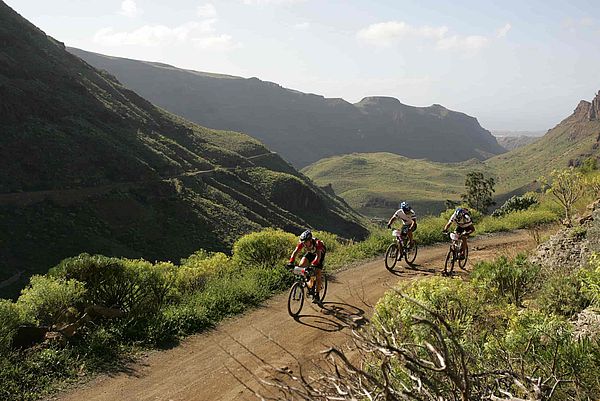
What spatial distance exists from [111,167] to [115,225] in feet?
39.4

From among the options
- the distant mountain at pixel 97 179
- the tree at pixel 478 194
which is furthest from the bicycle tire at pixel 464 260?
the distant mountain at pixel 97 179

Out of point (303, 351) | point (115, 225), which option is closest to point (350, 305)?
point (303, 351)

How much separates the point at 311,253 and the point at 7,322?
6873 millimetres

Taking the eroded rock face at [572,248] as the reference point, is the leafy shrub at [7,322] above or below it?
below

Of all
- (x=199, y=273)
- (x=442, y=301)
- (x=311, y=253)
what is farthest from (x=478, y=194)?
(x=442, y=301)

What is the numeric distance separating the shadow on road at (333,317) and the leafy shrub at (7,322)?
6.10 meters

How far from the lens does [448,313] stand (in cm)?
672

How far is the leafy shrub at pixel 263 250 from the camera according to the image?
16.3m

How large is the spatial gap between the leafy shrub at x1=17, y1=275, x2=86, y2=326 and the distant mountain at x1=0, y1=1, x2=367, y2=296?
32424 mm

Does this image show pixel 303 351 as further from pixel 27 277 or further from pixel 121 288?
pixel 27 277

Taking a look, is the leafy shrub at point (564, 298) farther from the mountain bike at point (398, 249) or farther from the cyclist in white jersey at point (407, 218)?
the mountain bike at point (398, 249)

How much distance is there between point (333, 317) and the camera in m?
11.2

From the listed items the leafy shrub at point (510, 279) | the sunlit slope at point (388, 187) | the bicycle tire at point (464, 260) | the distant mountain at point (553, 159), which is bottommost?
the sunlit slope at point (388, 187)

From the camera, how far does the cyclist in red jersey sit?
449 inches
